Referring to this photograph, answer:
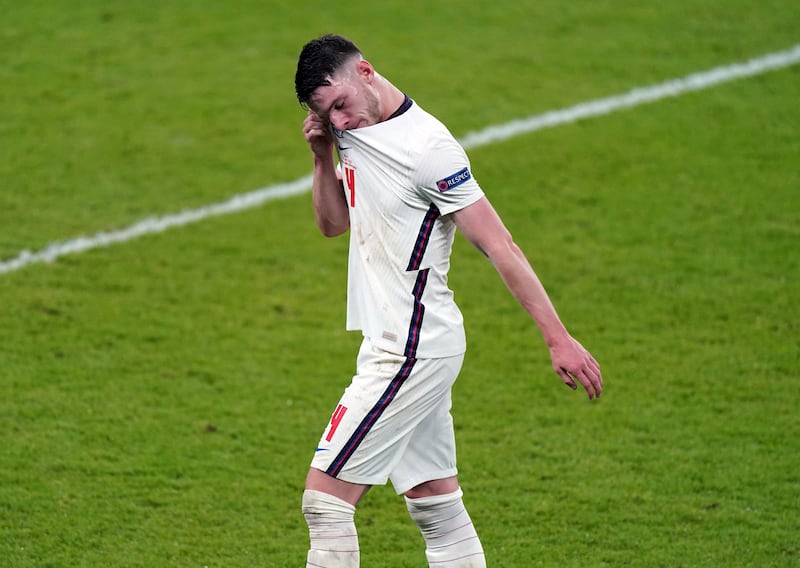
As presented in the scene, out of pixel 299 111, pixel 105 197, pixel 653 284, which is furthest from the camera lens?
pixel 299 111

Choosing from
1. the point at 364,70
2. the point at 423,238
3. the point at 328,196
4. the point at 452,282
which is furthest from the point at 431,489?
the point at 452,282

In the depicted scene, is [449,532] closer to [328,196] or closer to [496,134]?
[328,196]

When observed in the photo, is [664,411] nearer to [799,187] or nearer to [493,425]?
[493,425]

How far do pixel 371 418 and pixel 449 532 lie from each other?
2.00ft

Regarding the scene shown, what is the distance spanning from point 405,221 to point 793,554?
237 centimetres

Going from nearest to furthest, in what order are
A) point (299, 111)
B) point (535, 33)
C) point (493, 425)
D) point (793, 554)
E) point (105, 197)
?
point (793, 554)
point (493, 425)
point (105, 197)
point (299, 111)
point (535, 33)

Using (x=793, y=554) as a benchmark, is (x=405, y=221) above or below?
above

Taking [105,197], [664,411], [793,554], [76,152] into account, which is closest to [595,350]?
[664,411]

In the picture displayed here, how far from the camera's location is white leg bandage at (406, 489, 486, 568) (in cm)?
439

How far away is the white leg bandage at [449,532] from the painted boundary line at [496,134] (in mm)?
4366

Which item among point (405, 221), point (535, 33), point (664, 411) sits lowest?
point (664, 411)

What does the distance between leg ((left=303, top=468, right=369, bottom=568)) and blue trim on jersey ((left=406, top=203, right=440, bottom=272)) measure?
2.61 feet

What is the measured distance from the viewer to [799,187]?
8812 mm

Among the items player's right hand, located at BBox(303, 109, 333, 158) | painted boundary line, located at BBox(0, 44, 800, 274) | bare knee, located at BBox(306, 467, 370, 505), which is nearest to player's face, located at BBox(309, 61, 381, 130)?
player's right hand, located at BBox(303, 109, 333, 158)
